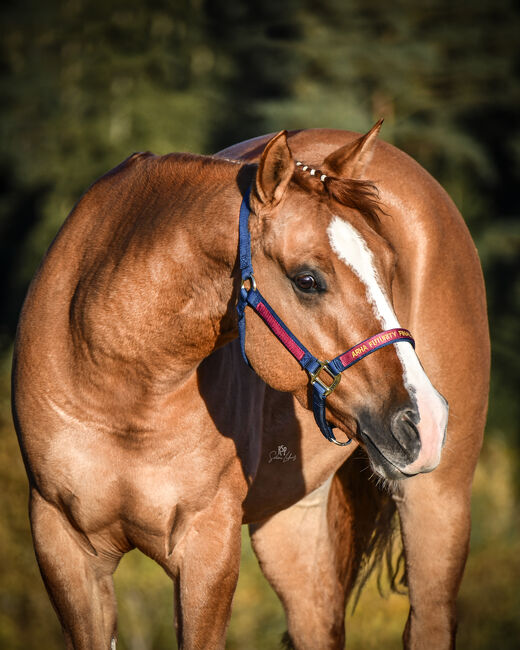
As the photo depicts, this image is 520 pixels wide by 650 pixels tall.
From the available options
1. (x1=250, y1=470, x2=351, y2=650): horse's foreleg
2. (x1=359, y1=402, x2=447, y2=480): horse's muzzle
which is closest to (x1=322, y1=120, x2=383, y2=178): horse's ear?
(x1=359, y1=402, x2=447, y2=480): horse's muzzle

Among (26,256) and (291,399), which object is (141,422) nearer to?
(291,399)

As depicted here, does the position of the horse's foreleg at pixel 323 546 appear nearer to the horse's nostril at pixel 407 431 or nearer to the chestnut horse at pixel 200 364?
the chestnut horse at pixel 200 364

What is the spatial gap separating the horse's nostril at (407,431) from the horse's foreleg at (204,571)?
899mm

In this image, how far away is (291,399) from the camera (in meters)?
3.77

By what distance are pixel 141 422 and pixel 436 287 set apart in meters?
1.64

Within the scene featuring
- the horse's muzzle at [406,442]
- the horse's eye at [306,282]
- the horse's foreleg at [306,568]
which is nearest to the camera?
the horse's muzzle at [406,442]

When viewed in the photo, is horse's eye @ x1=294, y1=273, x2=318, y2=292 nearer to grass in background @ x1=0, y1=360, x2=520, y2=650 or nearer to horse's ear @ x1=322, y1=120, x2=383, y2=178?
horse's ear @ x1=322, y1=120, x2=383, y2=178

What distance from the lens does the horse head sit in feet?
8.60

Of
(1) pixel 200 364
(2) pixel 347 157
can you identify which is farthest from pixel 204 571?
(2) pixel 347 157

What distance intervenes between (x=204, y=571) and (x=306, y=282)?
1.21 metres

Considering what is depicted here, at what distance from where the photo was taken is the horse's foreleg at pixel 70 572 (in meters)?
3.23

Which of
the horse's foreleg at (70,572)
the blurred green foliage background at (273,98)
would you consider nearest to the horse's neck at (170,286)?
the horse's foreleg at (70,572)

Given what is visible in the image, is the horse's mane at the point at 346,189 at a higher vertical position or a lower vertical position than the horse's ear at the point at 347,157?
lower

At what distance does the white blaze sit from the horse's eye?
12 centimetres
